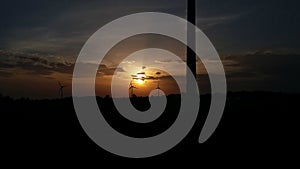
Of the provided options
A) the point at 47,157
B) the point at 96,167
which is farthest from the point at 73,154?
the point at 96,167

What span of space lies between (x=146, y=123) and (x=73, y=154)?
7.31 meters

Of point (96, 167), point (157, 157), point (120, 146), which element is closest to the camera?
point (96, 167)

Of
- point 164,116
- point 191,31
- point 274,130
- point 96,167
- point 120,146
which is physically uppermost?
point 191,31

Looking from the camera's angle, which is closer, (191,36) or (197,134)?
(197,134)

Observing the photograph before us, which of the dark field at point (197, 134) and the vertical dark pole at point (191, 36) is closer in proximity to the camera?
the dark field at point (197, 134)

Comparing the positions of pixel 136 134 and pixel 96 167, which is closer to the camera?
pixel 96 167

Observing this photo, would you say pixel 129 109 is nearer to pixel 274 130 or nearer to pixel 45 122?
pixel 45 122

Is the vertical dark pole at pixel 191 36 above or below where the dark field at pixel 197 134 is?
above

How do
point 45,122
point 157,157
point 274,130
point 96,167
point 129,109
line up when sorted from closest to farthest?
point 96,167, point 157,157, point 274,130, point 45,122, point 129,109

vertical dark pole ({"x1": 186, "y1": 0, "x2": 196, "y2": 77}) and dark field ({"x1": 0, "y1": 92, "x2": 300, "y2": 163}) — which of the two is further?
vertical dark pole ({"x1": 186, "y1": 0, "x2": 196, "y2": 77})

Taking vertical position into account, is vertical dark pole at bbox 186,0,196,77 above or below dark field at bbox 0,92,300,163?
above

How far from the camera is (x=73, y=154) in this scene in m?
16.3

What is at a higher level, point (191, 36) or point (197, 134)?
point (191, 36)

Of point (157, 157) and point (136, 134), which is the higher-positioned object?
point (136, 134)
